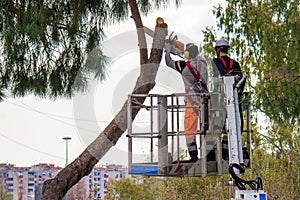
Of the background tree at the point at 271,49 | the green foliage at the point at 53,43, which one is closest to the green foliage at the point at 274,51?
the background tree at the point at 271,49

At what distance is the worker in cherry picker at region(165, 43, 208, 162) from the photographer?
5.38 m

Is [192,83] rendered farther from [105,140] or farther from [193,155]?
[105,140]

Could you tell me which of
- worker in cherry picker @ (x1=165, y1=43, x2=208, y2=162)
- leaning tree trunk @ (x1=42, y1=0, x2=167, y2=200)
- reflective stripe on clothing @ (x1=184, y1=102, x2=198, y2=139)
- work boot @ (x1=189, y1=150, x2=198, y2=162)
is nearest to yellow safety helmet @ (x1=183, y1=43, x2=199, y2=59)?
worker in cherry picker @ (x1=165, y1=43, x2=208, y2=162)

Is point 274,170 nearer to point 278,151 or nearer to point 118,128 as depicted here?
point 278,151

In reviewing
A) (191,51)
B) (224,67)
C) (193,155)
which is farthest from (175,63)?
(193,155)

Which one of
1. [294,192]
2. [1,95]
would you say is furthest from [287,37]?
[294,192]

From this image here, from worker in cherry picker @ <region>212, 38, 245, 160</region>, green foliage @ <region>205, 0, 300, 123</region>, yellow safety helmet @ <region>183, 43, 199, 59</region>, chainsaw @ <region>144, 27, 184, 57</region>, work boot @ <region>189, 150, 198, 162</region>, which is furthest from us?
green foliage @ <region>205, 0, 300, 123</region>

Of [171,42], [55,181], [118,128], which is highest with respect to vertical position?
[171,42]

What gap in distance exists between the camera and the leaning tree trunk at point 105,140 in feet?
25.9

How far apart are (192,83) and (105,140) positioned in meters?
2.76

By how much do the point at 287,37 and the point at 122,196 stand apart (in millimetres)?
16455

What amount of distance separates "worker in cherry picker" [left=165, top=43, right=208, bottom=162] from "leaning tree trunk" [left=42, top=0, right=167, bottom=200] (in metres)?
2.13

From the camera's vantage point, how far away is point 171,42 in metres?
5.99

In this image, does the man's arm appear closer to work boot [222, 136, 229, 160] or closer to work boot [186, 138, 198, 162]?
work boot [186, 138, 198, 162]
